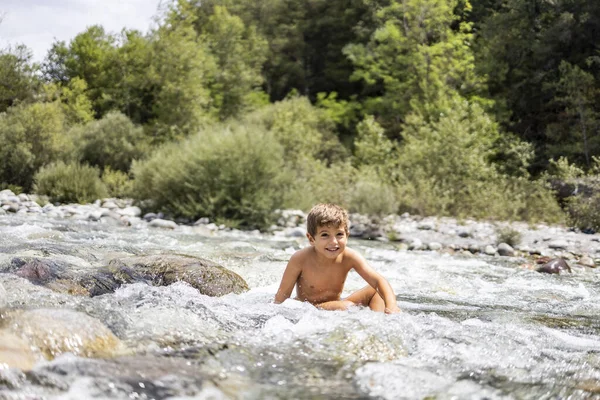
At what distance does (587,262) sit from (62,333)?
7.84 meters

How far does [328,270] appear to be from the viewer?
4969 millimetres

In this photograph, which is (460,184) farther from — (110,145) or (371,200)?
(110,145)

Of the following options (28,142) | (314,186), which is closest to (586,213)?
(314,186)

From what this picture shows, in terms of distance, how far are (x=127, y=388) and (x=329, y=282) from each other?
244 centimetres

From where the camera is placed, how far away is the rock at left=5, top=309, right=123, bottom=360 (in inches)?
124

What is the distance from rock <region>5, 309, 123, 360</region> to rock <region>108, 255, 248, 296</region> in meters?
1.81

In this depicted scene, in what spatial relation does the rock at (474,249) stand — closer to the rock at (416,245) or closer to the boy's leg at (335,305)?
the rock at (416,245)

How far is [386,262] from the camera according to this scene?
859 cm

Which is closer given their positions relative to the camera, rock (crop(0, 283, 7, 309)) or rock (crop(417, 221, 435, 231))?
rock (crop(0, 283, 7, 309))

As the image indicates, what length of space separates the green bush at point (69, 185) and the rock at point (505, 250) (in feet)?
33.5

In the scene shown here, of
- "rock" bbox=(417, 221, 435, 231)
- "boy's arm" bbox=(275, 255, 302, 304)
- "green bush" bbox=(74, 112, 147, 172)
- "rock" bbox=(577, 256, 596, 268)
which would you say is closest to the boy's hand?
"boy's arm" bbox=(275, 255, 302, 304)

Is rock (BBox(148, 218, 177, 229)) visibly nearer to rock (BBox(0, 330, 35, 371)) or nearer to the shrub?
the shrub

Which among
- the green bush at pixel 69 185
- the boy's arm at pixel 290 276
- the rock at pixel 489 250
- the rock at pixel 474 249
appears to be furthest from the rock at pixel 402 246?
the green bush at pixel 69 185

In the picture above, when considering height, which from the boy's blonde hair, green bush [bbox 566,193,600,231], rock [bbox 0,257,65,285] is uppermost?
the boy's blonde hair
